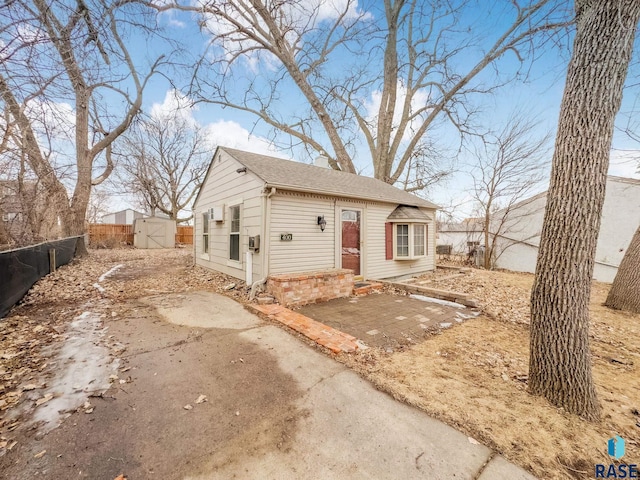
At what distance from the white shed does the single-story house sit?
36.9ft

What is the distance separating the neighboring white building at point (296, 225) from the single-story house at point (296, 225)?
0.9 inches

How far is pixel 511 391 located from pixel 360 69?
1473 cm

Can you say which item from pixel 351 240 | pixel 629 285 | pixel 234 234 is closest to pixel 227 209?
pixel 234 234

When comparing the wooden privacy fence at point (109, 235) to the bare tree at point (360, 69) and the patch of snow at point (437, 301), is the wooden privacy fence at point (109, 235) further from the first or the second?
the patch of snow at point (437, 301)

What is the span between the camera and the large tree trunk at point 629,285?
5.38 metres

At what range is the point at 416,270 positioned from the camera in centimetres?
935

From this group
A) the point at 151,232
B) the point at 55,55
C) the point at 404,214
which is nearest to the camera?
the point at 55,55

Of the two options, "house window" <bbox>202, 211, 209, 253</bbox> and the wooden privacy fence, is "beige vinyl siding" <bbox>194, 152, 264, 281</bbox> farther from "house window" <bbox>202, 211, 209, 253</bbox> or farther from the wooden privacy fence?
the wooden privacy fence

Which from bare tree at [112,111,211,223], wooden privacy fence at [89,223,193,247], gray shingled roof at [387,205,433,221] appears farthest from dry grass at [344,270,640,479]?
bare tree at [112,111,211,223]

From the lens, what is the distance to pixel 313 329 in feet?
12.9

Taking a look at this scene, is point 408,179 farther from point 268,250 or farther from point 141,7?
point 141,7

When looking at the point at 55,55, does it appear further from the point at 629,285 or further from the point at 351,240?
the point at 629,285

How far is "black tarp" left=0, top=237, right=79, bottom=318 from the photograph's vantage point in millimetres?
3996

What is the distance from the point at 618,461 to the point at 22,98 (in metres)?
7.47
